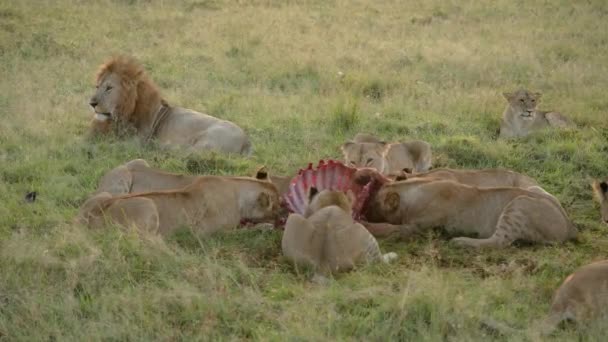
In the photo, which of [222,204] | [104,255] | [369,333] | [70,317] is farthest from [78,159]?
[369,333]

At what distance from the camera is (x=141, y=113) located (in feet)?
31.8

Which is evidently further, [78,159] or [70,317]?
[78,159]

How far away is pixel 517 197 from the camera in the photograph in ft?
22.3

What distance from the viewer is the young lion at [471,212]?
6656mm

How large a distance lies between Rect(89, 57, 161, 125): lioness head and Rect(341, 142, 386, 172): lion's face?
237 cm

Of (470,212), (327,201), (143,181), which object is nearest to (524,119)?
(470,212)

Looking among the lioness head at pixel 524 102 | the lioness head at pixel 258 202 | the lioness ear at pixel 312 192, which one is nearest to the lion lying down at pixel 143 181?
the lioness head at pixel 258 202

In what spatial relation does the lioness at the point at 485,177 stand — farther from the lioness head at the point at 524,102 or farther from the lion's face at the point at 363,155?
the lioness head at the point at 524,102

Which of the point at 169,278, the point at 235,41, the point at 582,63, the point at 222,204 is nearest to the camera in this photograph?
the point at 169,278

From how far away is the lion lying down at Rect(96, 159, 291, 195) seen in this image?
23.8ft

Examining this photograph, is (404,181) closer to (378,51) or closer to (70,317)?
(70,317)

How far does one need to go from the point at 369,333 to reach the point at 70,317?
1590 millimetres

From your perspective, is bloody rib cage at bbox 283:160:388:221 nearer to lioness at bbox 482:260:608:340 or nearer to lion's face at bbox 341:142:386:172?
Answer: lion's face at bbox 341:142:386:172

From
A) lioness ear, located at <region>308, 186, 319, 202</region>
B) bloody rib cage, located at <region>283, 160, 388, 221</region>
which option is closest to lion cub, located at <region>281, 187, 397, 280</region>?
lioness ear, located at <region>308, 186, 319, 202</region>
